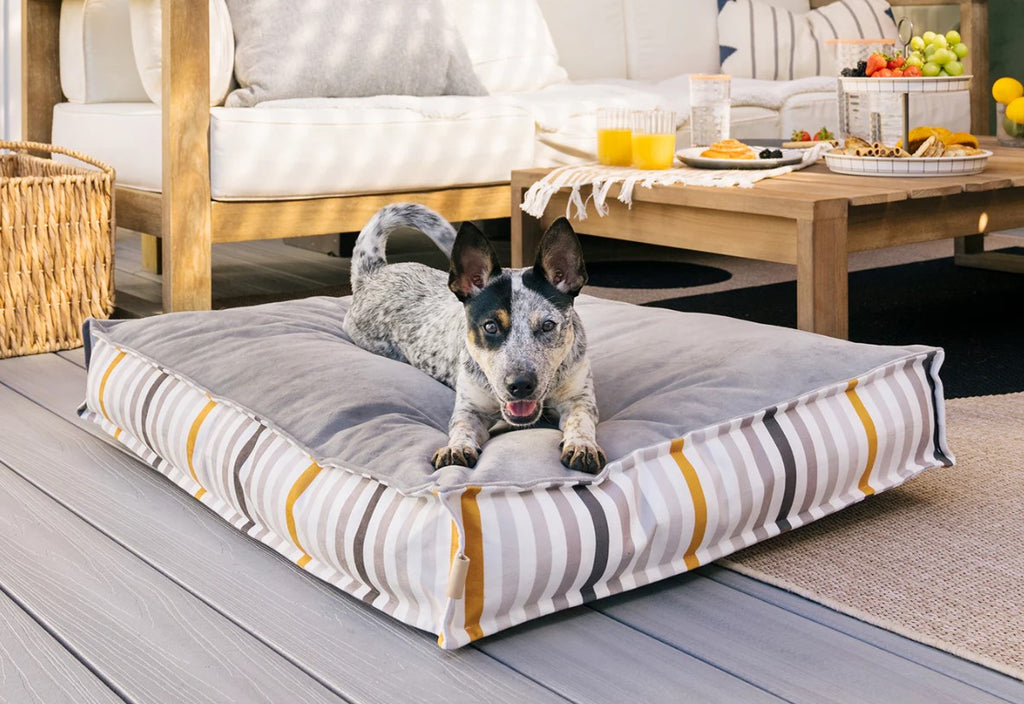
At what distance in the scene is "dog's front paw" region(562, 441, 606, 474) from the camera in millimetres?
1530

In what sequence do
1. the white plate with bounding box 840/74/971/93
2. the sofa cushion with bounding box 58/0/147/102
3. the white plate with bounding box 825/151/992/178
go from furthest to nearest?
the sofa cushion with bounding box 58/0/147/102
the white plate with bounding box 840/74/971/93
the white plate with bounding box 825/151/992/178

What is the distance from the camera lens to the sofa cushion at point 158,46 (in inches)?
130

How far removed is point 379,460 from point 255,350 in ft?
1.88

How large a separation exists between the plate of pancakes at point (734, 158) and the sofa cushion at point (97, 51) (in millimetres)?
1873

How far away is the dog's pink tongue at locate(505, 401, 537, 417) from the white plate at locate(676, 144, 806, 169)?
1421 mm

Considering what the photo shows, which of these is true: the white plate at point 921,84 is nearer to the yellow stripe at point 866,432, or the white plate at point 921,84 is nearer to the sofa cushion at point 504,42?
the yellow stripe at point 866,432

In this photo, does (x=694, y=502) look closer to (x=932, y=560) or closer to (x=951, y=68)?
(x=932, y=560)

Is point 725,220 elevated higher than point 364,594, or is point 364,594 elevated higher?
point 725,220

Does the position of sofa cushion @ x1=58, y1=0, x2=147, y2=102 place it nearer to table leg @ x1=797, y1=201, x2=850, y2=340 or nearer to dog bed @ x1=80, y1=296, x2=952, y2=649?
dog bed @ x1=80, y1=296, x2=952, y2=649

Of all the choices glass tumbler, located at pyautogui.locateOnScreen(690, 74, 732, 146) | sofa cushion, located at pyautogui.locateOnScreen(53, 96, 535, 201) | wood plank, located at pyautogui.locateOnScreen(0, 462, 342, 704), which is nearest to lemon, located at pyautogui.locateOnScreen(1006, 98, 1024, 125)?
glass tumbler, located at pyautogui.locateOnScreen(690, 74, 732, 146)

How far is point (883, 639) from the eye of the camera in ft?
4.62

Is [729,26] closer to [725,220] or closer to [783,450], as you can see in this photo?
[725,220]

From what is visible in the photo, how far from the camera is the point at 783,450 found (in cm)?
168

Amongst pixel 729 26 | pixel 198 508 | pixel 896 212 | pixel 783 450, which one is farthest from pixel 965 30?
pixel 198 508
